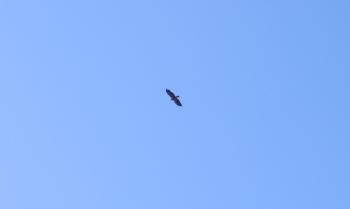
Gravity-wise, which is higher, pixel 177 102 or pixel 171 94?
pixel 171 94

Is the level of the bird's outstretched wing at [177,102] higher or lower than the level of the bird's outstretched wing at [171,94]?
lower

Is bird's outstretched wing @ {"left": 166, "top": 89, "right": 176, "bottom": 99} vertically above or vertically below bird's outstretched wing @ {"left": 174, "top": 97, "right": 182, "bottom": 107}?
above

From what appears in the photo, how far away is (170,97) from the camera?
47219mm

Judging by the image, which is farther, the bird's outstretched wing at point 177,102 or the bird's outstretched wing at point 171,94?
the bird's outstretched wing at point 177,102

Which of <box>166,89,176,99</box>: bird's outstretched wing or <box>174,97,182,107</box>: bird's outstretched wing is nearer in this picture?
<box>166,89,176,99</box>: bird's outstretched wing
